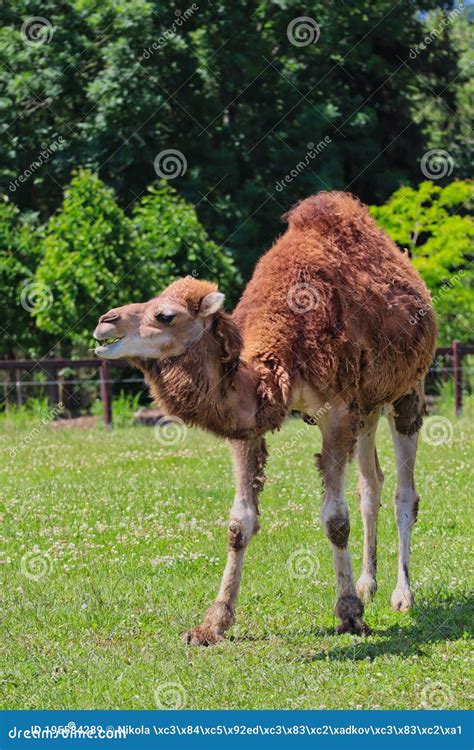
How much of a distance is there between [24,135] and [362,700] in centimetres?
2182

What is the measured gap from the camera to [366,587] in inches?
335

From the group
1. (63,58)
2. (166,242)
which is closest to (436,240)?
(166,242)

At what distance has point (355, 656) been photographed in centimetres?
688

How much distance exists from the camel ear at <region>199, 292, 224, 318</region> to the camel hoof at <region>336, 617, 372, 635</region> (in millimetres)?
2180

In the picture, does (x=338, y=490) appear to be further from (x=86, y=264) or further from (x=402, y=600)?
(x=86, y=264)
